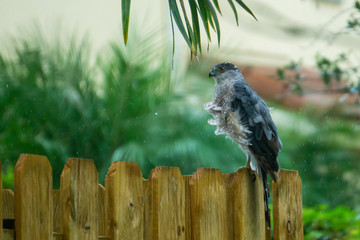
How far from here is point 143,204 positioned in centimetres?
221

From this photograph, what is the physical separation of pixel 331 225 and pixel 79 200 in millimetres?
2374

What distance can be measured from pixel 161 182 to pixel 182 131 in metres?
3.71

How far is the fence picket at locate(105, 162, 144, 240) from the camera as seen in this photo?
2.11 meters

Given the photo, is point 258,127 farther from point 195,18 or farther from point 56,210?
point 56,210

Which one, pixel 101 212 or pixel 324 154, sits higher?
pixel 324 154

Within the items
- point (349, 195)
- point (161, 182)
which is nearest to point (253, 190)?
point (161, 182)

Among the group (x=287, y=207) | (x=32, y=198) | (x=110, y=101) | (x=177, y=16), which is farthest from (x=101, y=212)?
(x=110, y=101)

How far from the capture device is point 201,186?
2.36 metres

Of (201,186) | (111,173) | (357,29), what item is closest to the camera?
(111,173)

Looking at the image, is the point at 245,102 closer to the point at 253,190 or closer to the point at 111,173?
the point at 253,190

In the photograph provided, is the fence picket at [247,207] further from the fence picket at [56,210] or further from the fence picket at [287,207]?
the fence picket at [56,210]

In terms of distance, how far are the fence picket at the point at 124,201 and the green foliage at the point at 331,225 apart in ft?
6.45

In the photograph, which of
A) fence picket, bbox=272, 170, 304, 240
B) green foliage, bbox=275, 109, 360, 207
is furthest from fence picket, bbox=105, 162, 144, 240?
green foliage, bbox=275, 109, 360, 207

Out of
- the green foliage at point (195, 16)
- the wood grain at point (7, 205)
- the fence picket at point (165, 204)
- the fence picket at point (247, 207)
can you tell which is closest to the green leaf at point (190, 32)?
the green foliage at point (195, 16)
